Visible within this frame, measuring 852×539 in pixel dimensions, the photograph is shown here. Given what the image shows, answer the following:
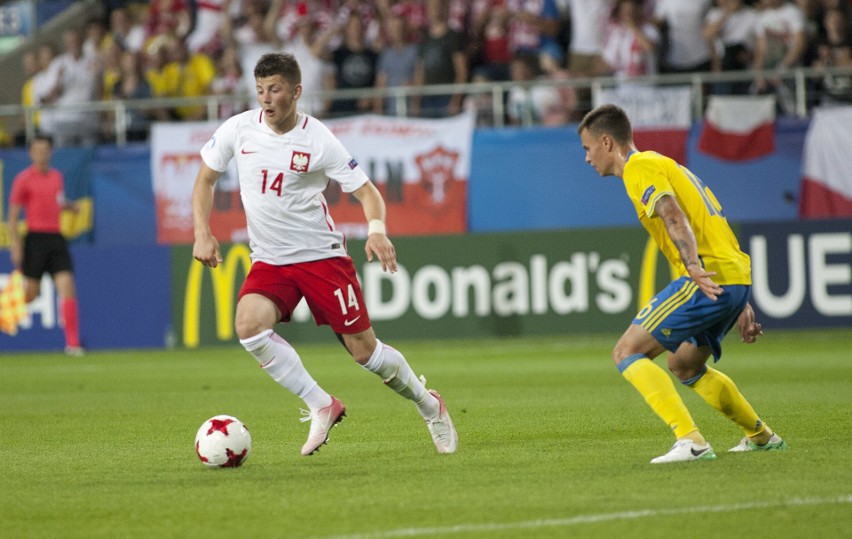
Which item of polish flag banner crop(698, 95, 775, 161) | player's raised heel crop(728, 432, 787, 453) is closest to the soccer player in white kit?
player's raised heel crop(728, 432, 787, 453)

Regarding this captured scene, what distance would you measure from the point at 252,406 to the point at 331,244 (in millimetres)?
3645

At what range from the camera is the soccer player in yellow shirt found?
695 cm

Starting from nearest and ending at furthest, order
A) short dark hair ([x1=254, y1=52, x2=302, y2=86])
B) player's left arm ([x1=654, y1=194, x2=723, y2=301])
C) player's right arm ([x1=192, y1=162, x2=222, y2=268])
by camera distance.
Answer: player's left arm ([x1=654, y1=194, x2=723, y2=301]) → player's right arm ([x1=192, y1=162, x2=222, y2=268]) → short dark hair ([x1=254, y1=52, x2=302, y2=86])

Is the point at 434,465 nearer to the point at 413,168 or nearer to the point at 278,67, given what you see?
the point at 278,67

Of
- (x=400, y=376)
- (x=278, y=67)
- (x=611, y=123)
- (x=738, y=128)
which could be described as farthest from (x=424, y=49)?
(x=611, y=123)

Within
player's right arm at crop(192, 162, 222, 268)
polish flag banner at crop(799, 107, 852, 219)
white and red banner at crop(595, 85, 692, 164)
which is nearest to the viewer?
player's right arm at crop(192, 162, 222, 268)

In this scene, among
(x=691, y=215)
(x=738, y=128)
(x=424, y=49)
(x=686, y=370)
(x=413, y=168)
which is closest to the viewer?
(x=691, y=215)

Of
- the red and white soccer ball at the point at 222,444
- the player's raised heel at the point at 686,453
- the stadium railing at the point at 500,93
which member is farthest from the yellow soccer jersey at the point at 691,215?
the stadium railing at the point at 500,93

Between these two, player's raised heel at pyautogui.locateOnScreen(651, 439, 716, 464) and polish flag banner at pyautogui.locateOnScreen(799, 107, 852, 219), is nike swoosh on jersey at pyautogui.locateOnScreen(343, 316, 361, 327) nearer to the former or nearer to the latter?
player's raised heel at pyautogui.locateOnScreen(651, 439, 716, 464)

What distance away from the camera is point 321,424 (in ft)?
25.5

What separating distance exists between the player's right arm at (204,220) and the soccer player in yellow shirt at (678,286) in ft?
6.67

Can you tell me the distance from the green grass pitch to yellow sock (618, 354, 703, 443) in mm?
260

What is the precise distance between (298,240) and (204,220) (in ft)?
1.76

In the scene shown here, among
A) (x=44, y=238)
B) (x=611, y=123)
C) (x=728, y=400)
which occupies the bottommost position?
(x=44, y=238)
